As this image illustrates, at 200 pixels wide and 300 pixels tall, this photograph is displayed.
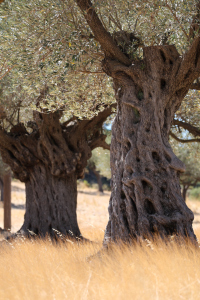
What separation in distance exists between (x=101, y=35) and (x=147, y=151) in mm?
2712

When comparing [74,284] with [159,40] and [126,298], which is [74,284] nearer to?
[126,298]

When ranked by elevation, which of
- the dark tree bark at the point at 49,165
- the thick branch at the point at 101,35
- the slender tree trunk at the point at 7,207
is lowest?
the slender tree trunk at the point at 7,207

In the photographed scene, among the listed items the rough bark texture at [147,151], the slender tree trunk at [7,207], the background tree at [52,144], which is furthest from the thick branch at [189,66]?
the slender tree trunk at [7,207]

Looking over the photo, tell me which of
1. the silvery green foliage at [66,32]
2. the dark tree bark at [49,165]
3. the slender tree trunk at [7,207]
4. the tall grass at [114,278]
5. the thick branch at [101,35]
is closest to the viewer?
the tall grass at [114,278]

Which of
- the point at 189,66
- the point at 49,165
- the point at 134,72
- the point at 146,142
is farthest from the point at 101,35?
the point at 49,165

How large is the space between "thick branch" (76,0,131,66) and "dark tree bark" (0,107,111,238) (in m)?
3.74

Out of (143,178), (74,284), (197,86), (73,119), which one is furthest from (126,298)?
(73,119)

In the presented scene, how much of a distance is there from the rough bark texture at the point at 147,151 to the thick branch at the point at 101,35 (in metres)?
0.23

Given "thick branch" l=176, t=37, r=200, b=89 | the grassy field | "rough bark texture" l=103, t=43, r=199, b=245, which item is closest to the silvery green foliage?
"thick branch" l=176, t=37, r=200, b=89

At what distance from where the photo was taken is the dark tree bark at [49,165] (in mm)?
10602

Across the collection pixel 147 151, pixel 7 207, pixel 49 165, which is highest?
pixel 147 151

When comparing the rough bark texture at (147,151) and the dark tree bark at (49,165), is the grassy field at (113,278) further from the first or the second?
the dark tree bark at (49,165)

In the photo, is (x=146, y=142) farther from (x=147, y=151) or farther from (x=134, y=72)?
(x=134, y=72)

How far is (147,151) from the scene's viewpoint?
6.55 m
